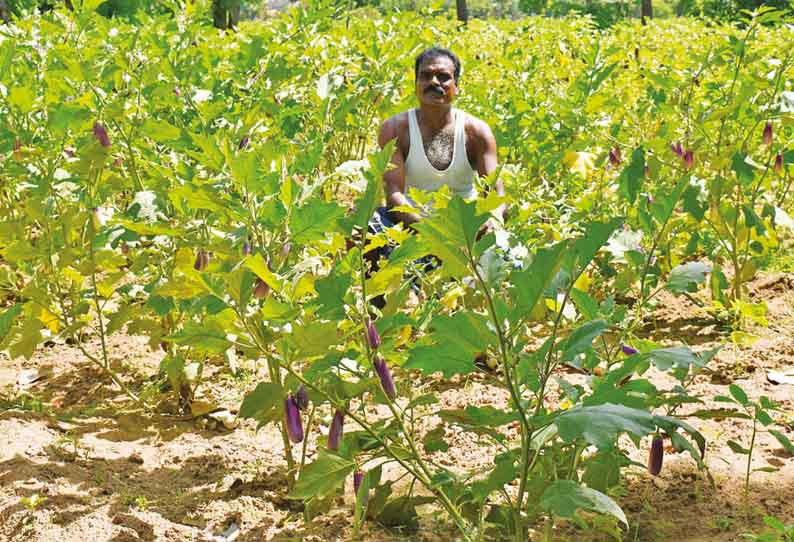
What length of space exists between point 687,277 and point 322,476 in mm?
842

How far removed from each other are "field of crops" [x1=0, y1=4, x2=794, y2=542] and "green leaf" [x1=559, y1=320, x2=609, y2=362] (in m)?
0.01

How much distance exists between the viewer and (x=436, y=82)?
4230mm

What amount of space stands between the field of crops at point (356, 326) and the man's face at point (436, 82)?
1.27ft

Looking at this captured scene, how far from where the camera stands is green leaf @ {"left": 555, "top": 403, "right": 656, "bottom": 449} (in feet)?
4.24

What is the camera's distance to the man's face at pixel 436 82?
4.22m

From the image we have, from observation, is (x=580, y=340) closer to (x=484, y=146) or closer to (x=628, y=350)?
(x=628, y=350)

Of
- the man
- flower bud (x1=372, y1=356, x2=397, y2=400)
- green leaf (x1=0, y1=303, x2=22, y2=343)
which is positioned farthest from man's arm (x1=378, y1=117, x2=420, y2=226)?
flower bud (x1=372, y1=356, x2=397, y2=400)

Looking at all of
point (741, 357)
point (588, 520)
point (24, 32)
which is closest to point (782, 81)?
point (741, 357)

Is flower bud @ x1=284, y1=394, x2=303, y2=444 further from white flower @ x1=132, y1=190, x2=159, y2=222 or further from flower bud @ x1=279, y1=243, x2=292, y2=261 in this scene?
white flower @ x1=132, y1=190, x2=159, y2=222

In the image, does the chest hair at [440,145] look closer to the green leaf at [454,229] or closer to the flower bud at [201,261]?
the flower bud at [201,261]

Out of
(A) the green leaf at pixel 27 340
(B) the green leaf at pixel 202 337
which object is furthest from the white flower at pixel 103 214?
(B) the green leaf at pixel 202 337

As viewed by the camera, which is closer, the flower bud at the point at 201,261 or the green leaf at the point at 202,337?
the green leaf at the point at 202,337

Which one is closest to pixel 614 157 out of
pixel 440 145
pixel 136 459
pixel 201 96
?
pixel 440 145

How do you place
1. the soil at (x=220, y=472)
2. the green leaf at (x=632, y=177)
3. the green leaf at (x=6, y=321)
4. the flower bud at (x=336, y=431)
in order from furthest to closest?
the green leaf at (x=6, y=321) → the soil at (x=220, y=472) → the flower bud at (x=336, y=431) → the green leaf at (x=632, y=177)
